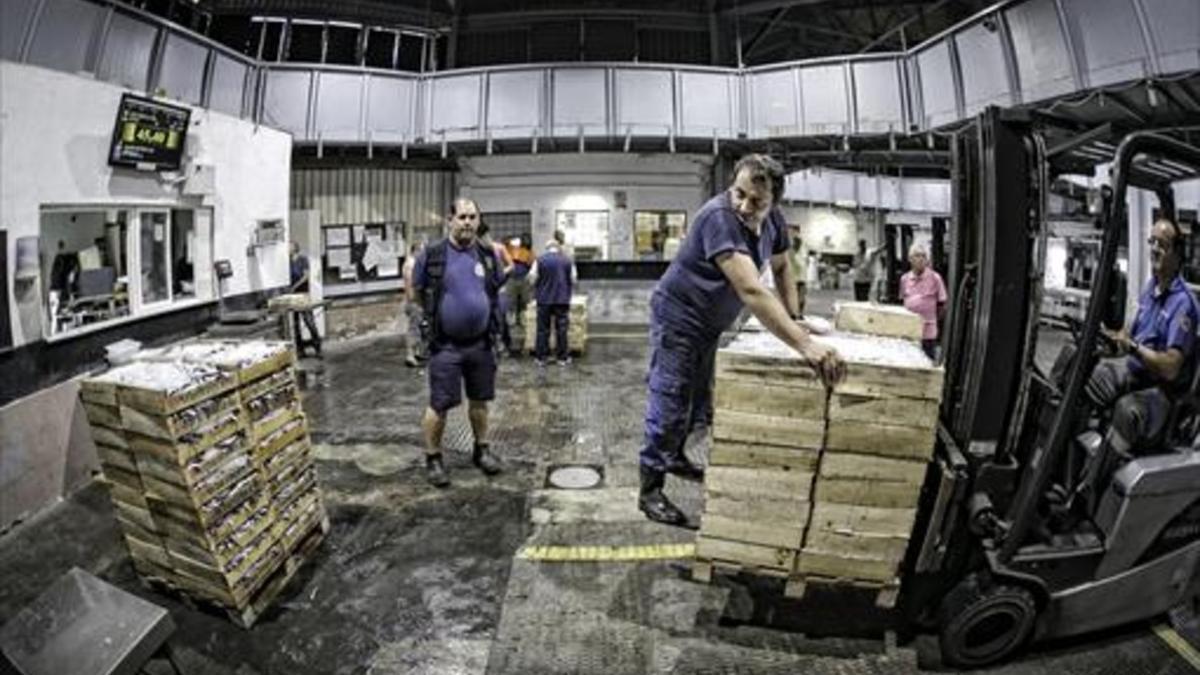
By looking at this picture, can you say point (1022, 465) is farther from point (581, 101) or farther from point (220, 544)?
point (581, 101)

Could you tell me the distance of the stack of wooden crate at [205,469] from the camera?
11.8ft

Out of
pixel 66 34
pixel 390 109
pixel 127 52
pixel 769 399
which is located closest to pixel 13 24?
pixel 66 34

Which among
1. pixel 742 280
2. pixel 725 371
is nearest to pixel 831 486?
pixel 725 371

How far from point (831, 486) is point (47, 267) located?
7084 mm

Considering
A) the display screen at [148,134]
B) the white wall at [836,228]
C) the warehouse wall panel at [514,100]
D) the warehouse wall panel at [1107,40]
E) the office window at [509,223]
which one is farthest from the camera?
the white wall at [836,228]

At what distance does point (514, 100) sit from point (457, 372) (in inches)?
385

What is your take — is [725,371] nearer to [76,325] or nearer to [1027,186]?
[1027,186]

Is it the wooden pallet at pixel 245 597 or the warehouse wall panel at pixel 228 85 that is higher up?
the warehouse wall panel at pixel 228 85

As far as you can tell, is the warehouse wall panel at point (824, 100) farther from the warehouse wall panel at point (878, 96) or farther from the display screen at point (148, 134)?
the display screen at point (148, 134)

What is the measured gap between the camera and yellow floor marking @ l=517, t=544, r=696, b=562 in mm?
4348

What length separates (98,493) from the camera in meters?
5.79

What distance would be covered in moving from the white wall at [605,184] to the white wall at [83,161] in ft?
20.8

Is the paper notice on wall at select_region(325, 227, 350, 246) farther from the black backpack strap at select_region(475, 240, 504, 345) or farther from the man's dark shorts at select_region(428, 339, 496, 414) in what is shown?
the man's dark shorts at select_region(428, 339, 496, 414)

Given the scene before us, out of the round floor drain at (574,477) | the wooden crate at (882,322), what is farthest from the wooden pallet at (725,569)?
the round floor drain at (574,477)
